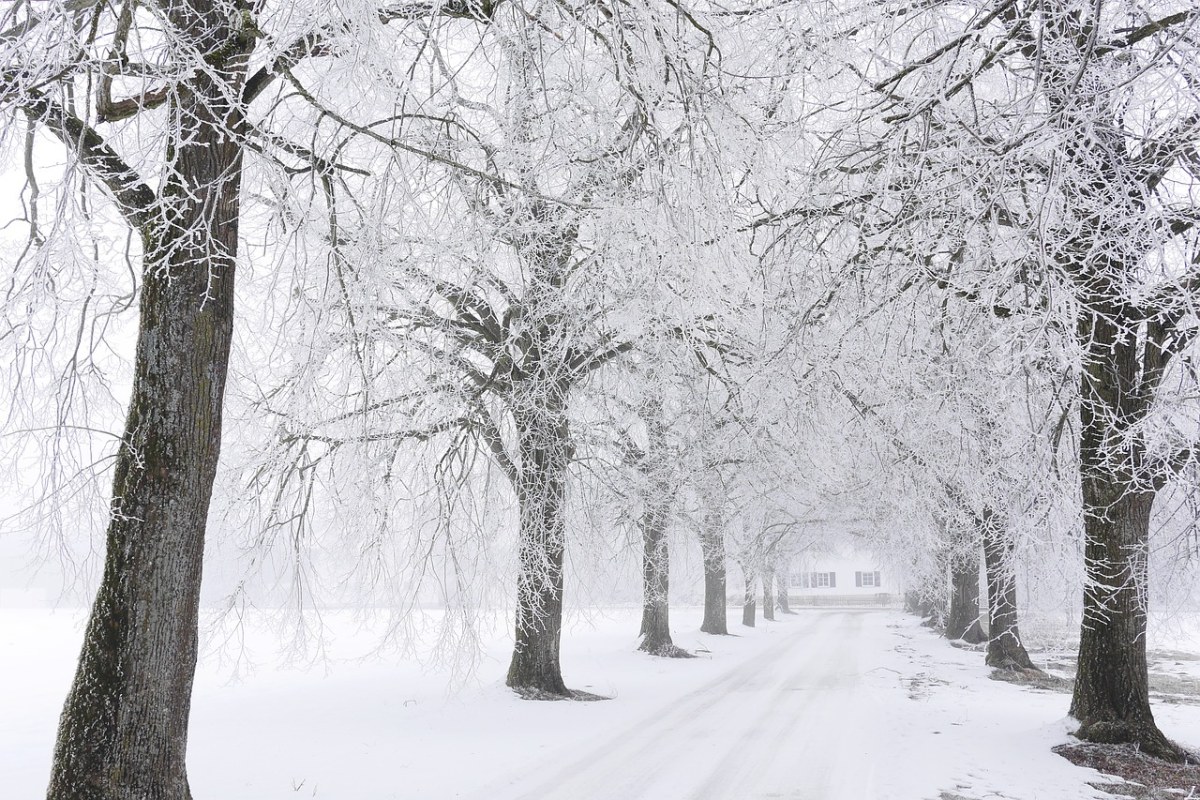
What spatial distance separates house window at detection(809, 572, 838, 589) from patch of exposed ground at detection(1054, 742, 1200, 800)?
7637cm

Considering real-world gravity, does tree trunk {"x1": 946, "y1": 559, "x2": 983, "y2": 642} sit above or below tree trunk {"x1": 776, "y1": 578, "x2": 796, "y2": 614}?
above

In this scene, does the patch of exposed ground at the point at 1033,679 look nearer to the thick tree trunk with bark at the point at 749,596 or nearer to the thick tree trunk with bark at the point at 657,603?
the thick tree trunk with bark at the point at 657,603

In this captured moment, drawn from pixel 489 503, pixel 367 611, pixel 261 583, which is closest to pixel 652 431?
pixel 489 503

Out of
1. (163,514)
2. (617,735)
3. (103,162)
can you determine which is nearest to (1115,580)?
(617,735)

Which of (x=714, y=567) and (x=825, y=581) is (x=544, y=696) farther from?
(x=825, y=581)

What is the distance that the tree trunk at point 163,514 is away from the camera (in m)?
5.02

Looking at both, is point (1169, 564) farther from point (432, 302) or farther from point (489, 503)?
point (432, 302)

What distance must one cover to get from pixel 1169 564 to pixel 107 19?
10.6 metres

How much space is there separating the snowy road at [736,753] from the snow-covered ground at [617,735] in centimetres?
3

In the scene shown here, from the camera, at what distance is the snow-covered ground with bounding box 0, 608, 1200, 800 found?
23.1ft

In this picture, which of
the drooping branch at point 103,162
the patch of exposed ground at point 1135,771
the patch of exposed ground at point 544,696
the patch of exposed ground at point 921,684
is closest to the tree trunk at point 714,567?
the patch of exposed ground at point 921,684

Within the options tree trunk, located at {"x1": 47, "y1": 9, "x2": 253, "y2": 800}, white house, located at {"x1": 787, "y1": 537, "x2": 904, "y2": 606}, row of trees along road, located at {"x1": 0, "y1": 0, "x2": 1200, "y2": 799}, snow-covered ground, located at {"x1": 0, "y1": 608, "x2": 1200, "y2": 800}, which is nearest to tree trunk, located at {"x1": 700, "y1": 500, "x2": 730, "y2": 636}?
snow-covered ground, located at {"x1": 0, "y1": 608, "x2": 1200, "y2": 800}

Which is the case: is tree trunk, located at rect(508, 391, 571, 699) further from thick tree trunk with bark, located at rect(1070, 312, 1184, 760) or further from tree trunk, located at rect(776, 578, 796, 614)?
tree trunk, located at rect(776, 578, 796, 614)

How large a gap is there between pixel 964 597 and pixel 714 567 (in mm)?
6956
